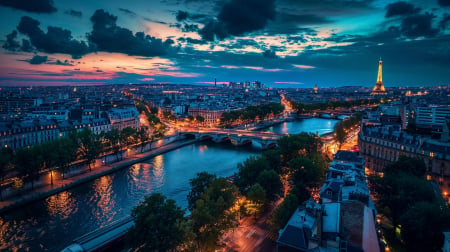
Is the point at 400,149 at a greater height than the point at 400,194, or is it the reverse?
the point at 400,149

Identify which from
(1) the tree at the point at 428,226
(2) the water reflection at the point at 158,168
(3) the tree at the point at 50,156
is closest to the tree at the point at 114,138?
(2) the water reflection at the point at 158,168

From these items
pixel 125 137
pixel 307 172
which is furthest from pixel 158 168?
pixel 307 172

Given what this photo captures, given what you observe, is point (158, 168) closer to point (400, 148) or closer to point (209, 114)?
point (400, 148)

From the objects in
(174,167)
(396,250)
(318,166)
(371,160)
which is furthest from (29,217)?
(371,160)

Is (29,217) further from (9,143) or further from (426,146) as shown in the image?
(426,146)

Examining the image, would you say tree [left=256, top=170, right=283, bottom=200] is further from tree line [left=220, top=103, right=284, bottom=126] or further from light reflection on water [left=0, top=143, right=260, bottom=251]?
tree line [left=220, top=103, right=284, bottom=126]

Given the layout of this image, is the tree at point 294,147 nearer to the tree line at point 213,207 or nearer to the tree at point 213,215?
the tree line at point 213,207

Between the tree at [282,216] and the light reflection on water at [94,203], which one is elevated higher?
the tree at [282,216]
